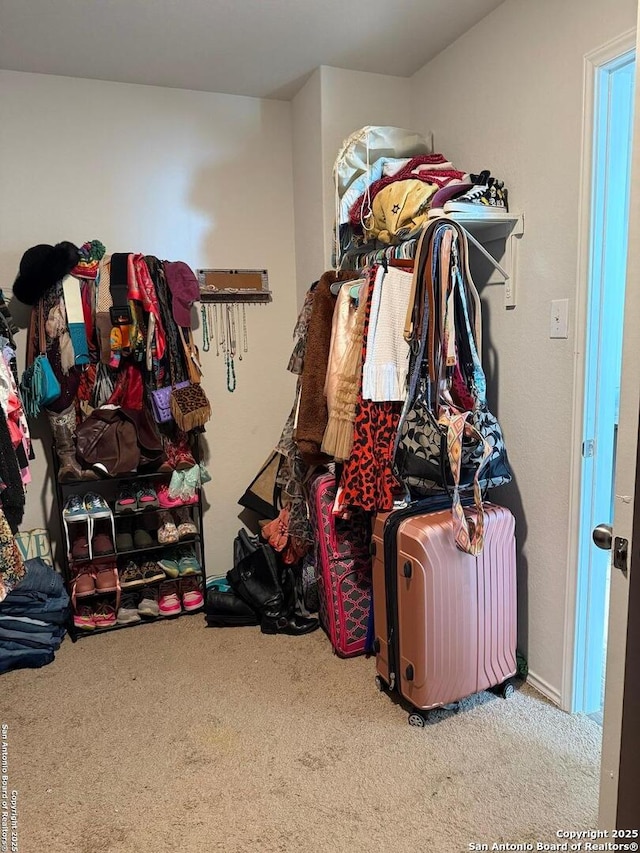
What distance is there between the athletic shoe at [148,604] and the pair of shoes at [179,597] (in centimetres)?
3

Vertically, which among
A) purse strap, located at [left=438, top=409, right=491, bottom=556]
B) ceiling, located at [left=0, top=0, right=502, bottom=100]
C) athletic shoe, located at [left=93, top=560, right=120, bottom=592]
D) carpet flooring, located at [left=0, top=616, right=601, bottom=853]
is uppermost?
ceiling, located at [left=0, top=0, right=502, bottom=100]

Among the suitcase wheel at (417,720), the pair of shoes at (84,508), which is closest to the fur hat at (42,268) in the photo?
the pair of shoes at (84,508)

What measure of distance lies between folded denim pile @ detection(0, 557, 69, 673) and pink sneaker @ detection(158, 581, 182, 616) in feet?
1.33

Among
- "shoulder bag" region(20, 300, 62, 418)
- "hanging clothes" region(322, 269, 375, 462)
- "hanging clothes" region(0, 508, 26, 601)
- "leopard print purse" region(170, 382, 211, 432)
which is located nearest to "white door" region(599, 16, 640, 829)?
"hanging clothes" region(322, 269, 375, 462)

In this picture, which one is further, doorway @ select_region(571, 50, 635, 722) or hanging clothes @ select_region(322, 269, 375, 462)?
hanging clothes @ select_region(322, 269, 375, 462)

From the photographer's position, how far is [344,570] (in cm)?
242

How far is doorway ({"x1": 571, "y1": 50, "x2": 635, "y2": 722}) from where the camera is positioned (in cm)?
183

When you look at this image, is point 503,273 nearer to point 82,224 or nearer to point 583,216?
point 583,216

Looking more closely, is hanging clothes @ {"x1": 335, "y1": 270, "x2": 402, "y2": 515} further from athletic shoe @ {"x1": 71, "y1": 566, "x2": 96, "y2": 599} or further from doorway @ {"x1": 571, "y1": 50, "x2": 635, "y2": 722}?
athletic shoe @ {"x1": 71, "y1": 566, "x2": 96, "y2": 599}

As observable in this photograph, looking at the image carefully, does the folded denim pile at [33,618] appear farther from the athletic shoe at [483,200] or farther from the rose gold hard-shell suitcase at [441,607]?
the athletic shoe at [483,200]

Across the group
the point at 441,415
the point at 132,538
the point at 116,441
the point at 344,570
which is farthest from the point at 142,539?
the point at 441,415

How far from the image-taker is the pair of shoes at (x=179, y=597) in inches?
111

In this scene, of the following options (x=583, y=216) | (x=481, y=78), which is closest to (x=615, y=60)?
(x=583, y=216)

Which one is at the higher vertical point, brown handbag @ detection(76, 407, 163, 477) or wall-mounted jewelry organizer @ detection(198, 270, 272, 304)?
wall-mounted jewelry organizer @ detection(198, 270, 272, 304)
